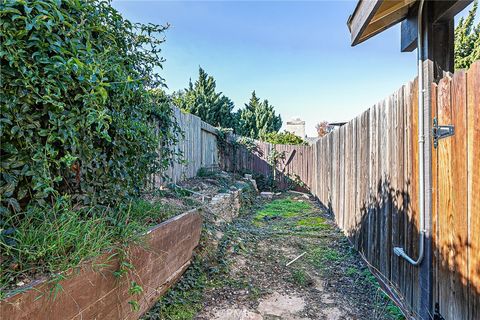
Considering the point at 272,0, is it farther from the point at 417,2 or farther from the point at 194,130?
→ the point at 417,2

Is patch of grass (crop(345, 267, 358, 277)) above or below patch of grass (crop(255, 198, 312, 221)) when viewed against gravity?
below

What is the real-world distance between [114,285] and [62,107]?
103 centimetres

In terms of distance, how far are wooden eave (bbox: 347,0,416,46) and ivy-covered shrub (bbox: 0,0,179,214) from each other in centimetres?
181

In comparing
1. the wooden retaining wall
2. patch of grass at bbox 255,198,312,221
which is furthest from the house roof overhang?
the wooden retaining wall

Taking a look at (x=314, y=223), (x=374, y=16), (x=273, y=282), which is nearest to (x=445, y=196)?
(x=374, y=16)

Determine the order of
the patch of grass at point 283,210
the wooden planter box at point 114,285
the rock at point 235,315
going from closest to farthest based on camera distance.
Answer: the wooden planter box at point 114,285
the rock at point 235,315
the patch of grass at point 283,210

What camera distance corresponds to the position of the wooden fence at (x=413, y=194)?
1469mm

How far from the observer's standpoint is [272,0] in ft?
17.0

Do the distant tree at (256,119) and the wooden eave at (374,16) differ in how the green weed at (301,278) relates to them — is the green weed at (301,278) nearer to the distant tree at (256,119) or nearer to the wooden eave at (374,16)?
the wooden eave at (374,16)

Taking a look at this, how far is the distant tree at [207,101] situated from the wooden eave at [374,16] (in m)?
12.5

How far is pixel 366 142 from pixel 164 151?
237 centimetres

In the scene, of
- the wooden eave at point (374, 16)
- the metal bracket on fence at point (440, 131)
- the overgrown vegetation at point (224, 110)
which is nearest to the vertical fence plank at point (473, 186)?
the metal bracket on fence at point (440, 131)

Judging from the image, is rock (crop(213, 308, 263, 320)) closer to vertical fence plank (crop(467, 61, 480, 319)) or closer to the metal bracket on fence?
vertical fence plank (crop(467, 61, 480, 319))

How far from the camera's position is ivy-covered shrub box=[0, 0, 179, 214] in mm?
1345
